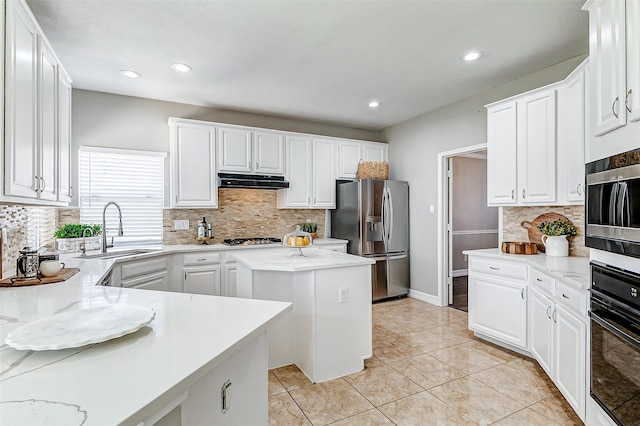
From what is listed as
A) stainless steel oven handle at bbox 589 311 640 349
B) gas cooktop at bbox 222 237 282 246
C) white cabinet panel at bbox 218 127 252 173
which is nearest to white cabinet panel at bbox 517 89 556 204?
stainless steel oven handle at bbox 589 311 640 349

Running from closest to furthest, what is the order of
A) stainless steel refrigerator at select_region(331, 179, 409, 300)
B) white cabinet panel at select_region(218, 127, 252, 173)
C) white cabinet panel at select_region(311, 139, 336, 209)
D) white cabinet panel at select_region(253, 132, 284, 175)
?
white cabinet panel at select_region(218, 127, 252, 173)
white cabinet panel at select_region(253, 132, 284, 175)
stainless steel refrigerator at select_region(331, 179, 409, 300)
white cabinet panel at select_region(311, 139, 336, 209)

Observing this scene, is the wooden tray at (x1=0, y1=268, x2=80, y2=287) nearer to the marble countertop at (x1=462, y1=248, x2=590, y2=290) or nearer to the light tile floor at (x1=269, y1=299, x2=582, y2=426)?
the light tile floor at (x1=269, y1=299, x2=582, y2=426)

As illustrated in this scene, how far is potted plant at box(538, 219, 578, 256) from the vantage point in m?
2.88

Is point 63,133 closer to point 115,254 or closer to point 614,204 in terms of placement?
point 115,254

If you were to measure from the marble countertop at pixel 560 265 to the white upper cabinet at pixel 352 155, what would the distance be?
2.33 metres

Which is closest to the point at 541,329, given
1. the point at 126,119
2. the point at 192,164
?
the point at 192,164

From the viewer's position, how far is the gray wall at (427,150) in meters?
3.93

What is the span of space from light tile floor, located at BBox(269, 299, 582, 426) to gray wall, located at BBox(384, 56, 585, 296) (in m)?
1.57

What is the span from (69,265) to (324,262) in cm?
193

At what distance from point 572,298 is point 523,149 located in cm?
158

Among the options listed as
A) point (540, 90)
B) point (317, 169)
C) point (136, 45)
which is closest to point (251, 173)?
point (317, 169)

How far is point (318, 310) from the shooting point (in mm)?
2469

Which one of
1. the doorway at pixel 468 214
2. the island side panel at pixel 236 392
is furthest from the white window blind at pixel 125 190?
the doorway at pixel 468 214

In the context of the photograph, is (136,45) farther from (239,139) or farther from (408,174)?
(408,174)
